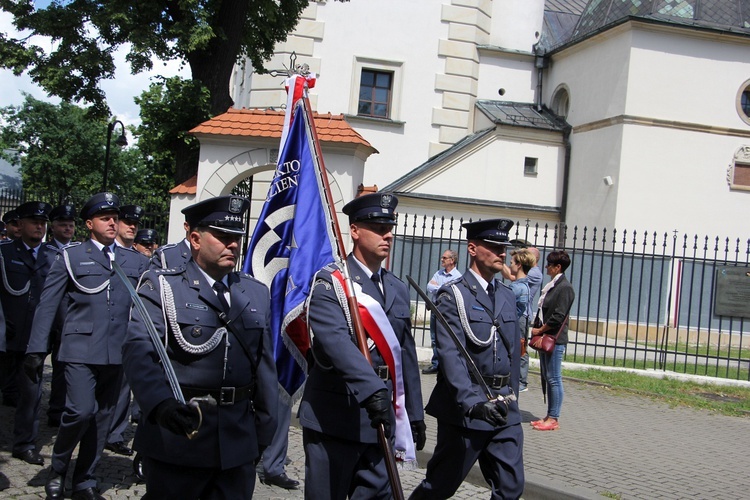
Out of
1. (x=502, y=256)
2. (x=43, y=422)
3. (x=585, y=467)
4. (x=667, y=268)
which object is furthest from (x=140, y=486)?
(x=667, y=268)

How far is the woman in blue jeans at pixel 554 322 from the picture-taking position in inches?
349

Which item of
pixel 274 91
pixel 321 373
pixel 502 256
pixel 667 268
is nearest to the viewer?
pixel 321 373

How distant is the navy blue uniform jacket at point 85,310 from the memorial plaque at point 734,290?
1486 cm

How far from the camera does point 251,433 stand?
12.9ft

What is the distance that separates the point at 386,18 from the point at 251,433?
22234 millimetres

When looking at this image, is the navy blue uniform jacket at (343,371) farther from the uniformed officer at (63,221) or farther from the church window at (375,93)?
the church window at (375,93)

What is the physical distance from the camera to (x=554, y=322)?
29.1 feet

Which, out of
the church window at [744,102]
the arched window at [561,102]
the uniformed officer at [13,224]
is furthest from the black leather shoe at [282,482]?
the arched window at [561,102]

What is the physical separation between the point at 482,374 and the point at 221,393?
1916 millimetres

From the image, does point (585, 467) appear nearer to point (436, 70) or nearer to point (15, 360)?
point (15, 360)

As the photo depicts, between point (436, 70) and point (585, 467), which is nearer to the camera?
point (585, 467)

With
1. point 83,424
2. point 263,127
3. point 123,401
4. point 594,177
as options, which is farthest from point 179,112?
point 594,177

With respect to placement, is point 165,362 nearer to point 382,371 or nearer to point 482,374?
point 382,371

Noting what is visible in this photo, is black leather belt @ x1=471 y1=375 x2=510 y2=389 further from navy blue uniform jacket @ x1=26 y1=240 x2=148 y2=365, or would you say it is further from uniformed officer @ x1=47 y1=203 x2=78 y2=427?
uniformed officer @ x1=47 y1=203 x2=78 y2=427
